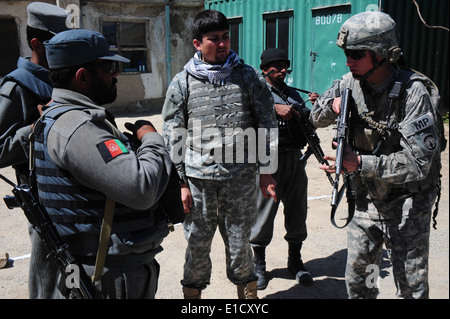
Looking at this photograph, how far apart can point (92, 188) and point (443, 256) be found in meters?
3.55

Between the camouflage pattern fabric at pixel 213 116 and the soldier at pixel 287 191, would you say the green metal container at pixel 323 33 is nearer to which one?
the soldier at pixel 287 191

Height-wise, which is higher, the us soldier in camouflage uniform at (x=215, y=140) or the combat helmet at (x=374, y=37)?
the combat helmet at (x=374, y=37)

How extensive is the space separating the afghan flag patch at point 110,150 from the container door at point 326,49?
318 inches

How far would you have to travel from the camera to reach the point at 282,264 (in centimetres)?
396

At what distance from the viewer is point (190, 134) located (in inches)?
117

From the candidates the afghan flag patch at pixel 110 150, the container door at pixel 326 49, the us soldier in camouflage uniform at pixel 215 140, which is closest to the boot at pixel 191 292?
the us soldier in camouflage uniform at pixel 215 140

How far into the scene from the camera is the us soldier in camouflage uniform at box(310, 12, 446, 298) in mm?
2303

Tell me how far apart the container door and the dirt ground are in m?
4.71

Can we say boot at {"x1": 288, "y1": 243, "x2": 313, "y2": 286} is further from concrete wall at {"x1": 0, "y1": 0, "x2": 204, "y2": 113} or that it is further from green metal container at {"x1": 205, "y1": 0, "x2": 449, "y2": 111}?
concrete wall at {"x1": 0, "y1": 0, "x2": 204, "y2": 113}

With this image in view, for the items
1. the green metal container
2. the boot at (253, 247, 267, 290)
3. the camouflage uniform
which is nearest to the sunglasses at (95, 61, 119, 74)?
the camouflage uniform

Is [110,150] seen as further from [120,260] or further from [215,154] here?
[215,154]

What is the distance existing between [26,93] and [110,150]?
3.94ft

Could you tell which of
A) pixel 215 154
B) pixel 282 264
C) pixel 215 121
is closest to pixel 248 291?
pixel 282 264

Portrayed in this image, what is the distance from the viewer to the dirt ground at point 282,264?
3.44 m
